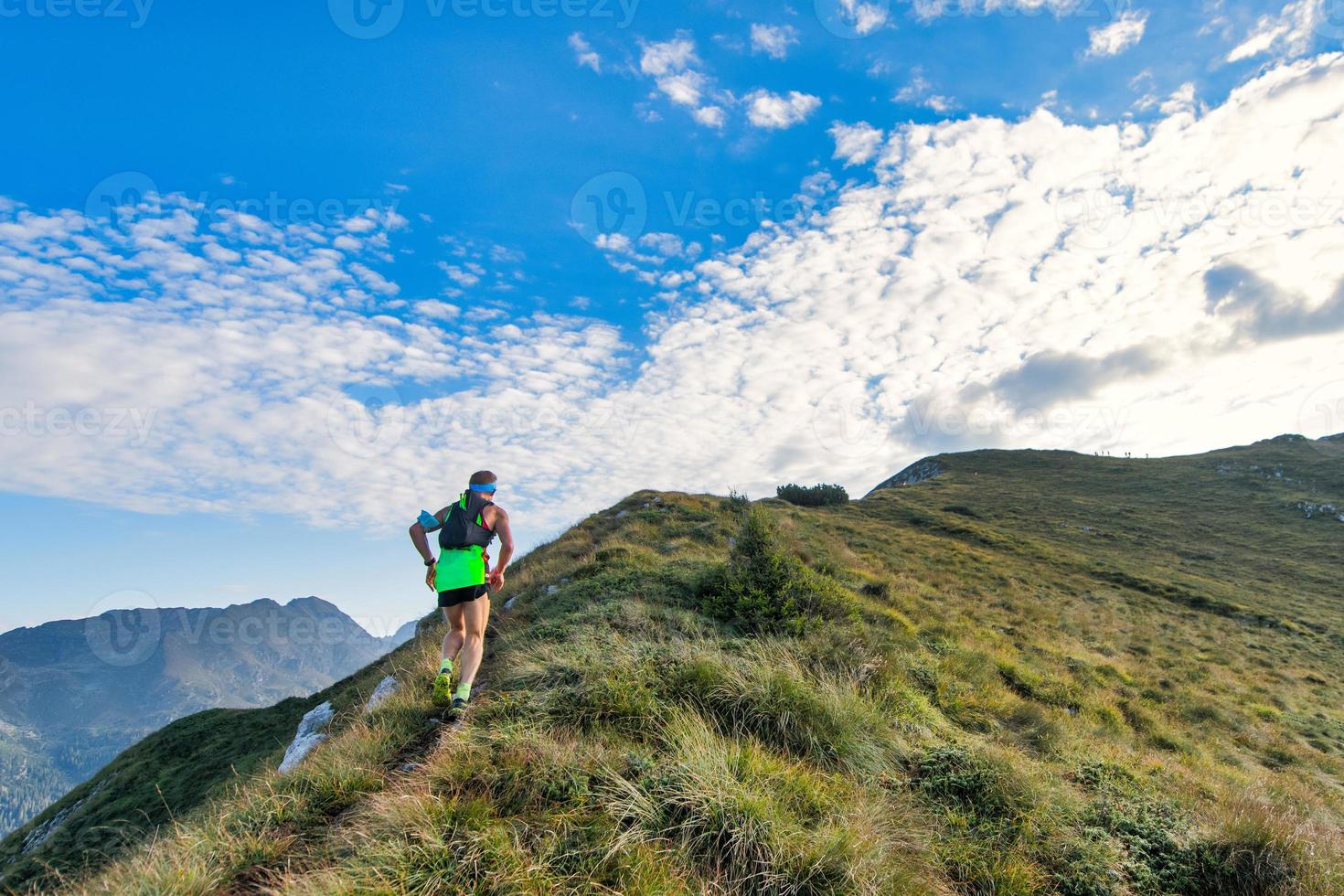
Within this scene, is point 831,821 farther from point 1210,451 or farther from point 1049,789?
point 1210,451

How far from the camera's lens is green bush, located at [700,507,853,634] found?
1002cm

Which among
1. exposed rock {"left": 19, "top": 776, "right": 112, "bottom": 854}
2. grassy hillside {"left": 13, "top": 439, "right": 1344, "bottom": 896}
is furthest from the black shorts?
exposed rock {"left": 19, "top": 776, "right": 112, "bottom": 854}

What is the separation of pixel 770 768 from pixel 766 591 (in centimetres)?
601

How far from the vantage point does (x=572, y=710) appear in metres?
5.52

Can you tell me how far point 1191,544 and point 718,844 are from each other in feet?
178

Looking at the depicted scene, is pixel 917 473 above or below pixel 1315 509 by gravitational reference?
above

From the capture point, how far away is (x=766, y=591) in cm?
1059

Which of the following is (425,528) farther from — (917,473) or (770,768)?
(917,473)


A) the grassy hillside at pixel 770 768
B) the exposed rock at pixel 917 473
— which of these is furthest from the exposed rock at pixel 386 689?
the exposed rock at pixel 917 473

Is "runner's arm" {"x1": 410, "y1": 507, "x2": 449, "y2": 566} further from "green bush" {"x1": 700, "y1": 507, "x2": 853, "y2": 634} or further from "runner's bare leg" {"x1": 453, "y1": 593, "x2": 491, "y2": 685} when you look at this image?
"green bush" {"x1": 700, "y1": 507, "x2": 853, "y2": 634}

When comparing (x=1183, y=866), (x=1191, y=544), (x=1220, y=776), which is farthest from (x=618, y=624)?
(x=1191, y=544)

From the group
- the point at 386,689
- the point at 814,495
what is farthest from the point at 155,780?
the point at 814,495

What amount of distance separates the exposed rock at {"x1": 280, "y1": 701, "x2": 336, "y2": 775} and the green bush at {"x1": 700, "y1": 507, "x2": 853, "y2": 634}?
673 cm

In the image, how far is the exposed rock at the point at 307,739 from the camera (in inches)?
351
